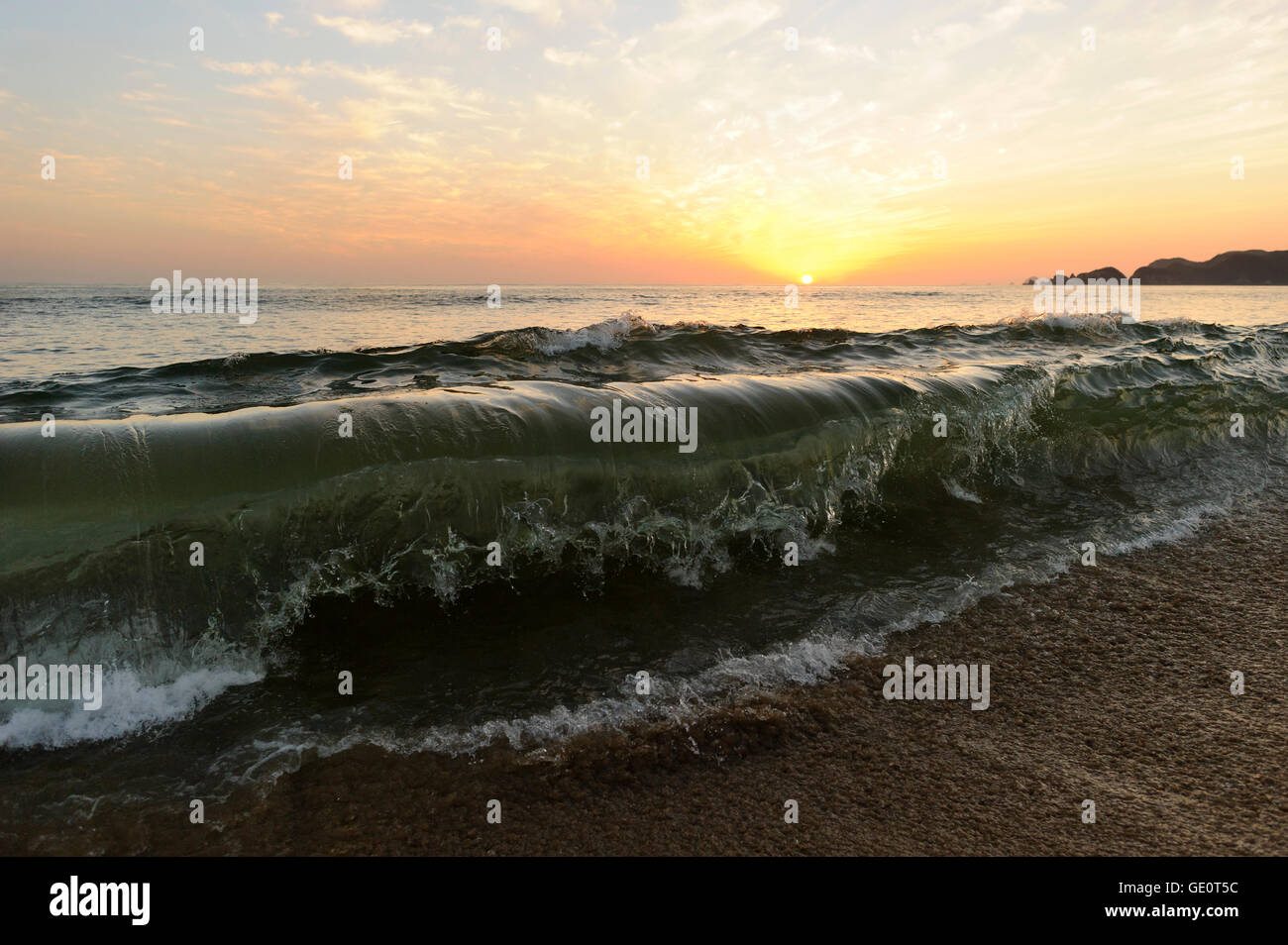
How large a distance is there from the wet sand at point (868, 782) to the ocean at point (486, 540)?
0.21 meters

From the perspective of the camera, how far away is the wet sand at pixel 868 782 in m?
2.59

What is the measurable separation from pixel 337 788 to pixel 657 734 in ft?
4.74

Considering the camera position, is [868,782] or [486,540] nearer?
[868,782]

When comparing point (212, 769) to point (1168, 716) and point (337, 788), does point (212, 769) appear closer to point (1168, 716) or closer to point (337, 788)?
point (337, 788)

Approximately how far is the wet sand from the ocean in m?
0.21

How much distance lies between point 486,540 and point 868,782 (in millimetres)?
3261

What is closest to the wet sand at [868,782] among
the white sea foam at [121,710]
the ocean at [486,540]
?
the ocean at [486,540]

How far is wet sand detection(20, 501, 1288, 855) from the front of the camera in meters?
2.59

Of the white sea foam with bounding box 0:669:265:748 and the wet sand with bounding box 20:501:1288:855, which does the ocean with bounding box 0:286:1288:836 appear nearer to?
the white sea foam with bounding box 0:669:265:748

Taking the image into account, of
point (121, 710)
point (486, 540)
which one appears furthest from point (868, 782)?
point (121, 710)

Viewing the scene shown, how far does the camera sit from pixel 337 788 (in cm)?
290

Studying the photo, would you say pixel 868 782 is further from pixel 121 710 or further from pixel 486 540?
pixel 121 710

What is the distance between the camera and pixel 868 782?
2916mm
